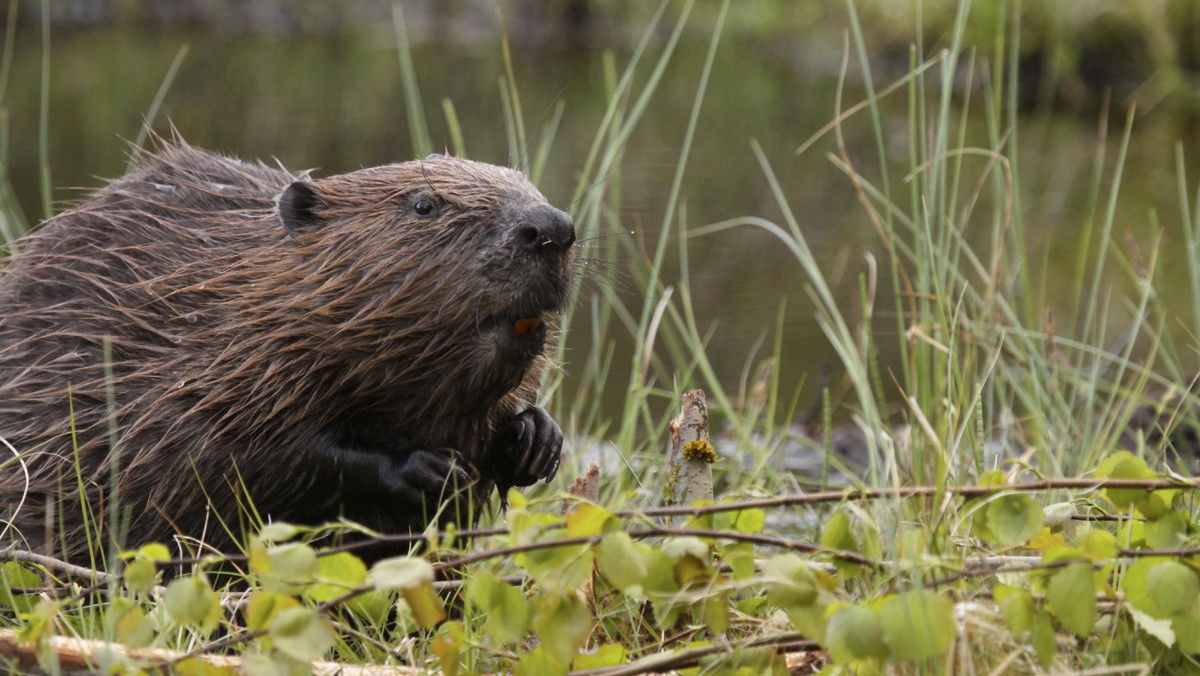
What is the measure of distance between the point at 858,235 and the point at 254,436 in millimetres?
5330

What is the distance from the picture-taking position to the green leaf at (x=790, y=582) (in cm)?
154

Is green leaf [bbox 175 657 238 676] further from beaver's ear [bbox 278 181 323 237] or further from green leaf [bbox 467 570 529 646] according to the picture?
beaver's ear [bbox 278 181 323 237]

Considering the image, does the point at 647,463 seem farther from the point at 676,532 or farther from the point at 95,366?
the point at 676,532

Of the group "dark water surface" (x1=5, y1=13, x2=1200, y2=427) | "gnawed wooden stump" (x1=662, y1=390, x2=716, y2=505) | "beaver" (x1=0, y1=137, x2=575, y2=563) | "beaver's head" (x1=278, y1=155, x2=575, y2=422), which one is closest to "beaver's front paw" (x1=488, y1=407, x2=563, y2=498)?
"beaver" (x1=0, y1=137, x2=575, y2=563)

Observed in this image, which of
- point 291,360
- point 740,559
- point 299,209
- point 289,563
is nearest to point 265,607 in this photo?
point 289,563

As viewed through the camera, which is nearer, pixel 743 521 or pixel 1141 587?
pixel 1141 587

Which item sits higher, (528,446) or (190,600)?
(190,600)

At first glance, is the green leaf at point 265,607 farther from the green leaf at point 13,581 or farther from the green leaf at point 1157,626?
the green leaf at point 1157,626

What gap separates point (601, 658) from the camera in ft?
5.65

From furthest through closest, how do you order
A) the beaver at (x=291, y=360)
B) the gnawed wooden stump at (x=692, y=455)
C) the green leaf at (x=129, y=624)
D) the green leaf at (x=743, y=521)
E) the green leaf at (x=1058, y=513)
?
the beaver at (x=291, y=360)
the gnawed wooden stump at (x=692, y=455)
the green leaf at (x=1058, y=513)
the green leaf at (x=743, y=521)
the green leaf at (x=129, y=624)

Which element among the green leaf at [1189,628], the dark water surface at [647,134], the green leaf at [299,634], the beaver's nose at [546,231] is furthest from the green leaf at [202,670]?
the dark water surface at [647,134]

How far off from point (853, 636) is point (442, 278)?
983 mm

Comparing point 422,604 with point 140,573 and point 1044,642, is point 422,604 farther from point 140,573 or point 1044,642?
point 1044,642

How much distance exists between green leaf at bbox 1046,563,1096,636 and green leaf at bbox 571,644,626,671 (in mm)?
543
